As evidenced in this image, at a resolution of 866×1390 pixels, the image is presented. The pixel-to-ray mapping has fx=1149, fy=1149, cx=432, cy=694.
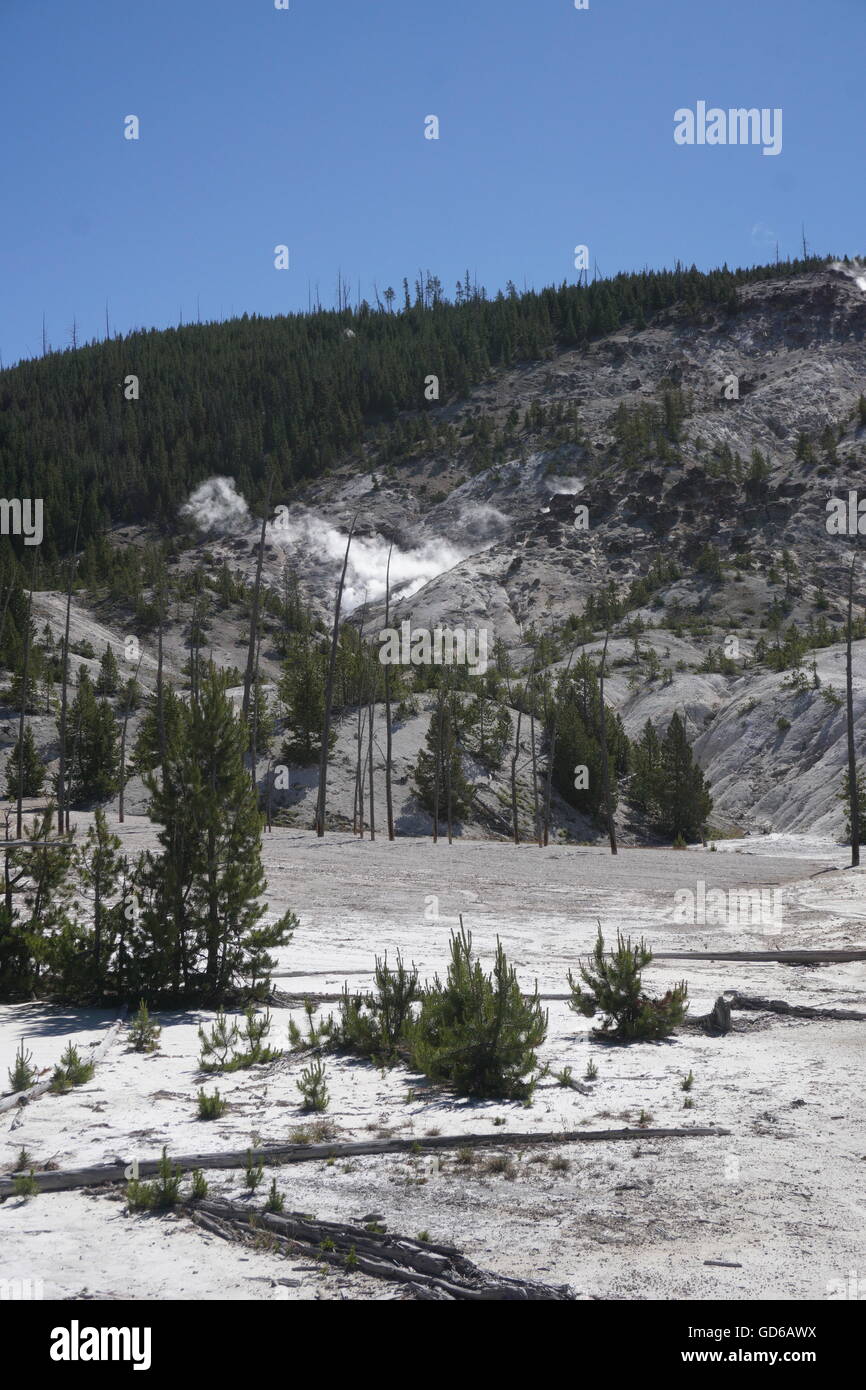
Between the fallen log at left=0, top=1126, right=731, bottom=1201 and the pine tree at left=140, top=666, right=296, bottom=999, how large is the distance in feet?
15.1

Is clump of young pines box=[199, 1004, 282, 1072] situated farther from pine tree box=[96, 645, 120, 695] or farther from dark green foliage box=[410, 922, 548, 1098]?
pine tree box=[96, 645, 120, 695]

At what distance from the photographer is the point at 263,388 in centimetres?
12800

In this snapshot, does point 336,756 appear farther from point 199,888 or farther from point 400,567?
point 400,567

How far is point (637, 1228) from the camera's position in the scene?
568 centimetres

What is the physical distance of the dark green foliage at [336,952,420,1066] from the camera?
367 inches

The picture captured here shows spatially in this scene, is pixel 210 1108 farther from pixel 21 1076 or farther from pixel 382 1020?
pixel 382 1020

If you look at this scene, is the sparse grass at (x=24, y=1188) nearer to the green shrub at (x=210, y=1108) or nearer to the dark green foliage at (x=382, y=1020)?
the green shrub at (x=210, y=1108)

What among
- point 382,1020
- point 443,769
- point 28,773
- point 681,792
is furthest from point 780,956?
point 681,792

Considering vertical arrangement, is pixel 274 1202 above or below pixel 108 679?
below

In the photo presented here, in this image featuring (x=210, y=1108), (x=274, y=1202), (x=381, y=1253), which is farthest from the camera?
(x=210, y=1108)

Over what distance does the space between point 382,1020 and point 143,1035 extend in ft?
6.48

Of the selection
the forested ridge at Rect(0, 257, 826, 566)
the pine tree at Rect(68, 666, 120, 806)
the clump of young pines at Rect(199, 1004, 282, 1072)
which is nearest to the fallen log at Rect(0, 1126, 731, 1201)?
the clump of young pines at Rect(199, 1004, 282, 1072)
